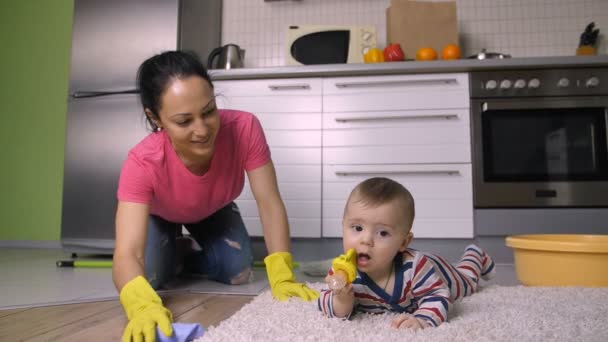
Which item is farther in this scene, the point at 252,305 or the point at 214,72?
the point at 214,72

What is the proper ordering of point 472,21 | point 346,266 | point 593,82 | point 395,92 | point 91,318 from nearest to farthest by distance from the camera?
point 346,266
point 91,318
point 593,82
point 395,92
point 472,21

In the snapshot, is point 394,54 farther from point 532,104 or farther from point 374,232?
point 374,232

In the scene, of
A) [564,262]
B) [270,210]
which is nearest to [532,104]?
[564,262]

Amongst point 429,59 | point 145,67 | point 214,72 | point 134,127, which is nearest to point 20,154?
point 134,127

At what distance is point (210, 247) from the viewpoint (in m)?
1.53

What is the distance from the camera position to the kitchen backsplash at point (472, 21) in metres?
2.56

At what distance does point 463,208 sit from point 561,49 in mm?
1242

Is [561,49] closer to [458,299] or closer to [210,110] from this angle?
[458,299]

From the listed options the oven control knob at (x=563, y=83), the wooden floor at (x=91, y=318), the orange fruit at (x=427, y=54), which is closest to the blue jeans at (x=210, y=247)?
the wooden floor at (x=91, y=318)

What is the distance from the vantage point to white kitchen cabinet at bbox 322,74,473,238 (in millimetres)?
2088

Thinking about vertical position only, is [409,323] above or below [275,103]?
below

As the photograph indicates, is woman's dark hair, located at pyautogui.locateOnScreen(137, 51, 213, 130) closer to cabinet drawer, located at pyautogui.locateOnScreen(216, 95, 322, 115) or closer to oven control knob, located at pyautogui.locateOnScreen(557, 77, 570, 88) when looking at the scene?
cabinet drawer, located at pyautogui.locateOnScreen(216, 95, 322, 115)

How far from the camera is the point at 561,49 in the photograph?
2564 millimetres

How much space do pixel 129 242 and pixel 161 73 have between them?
0.40 meters
